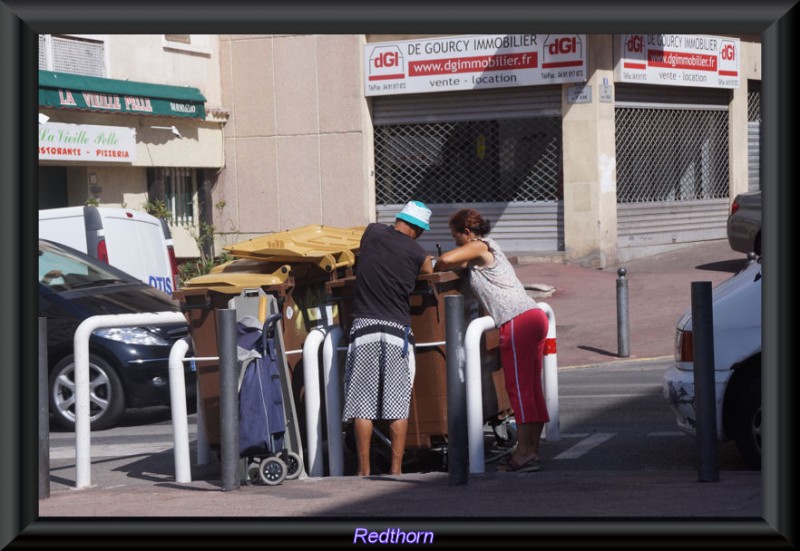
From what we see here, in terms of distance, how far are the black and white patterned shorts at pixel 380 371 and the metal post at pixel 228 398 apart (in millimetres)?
798

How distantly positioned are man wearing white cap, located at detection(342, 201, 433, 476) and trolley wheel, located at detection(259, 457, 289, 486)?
1.66ft

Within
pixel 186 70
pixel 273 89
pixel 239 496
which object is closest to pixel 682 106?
pixel 273 89

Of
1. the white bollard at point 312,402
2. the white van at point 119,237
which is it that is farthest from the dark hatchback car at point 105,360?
the white bollard at point 312,402

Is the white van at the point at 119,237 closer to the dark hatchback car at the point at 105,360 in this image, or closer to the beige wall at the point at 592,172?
the dark hatchback car at the point at 105,360

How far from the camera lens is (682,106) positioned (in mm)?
22094

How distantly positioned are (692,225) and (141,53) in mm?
10060

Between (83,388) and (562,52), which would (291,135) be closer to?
(562,52)

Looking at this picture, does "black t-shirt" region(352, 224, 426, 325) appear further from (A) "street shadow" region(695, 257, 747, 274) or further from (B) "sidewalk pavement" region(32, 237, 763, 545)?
(A) "street shadow" region(695, 257, 747, 274)

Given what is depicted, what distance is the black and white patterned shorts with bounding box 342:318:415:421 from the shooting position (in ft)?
23.9

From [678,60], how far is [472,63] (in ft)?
11.7

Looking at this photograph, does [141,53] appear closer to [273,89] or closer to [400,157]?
[273,89]

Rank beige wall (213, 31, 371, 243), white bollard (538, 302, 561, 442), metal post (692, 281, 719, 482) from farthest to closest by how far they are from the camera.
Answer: beige wall (213, 31, 371, 243) < white bollard (538, 302, 561, 442) < metal post (692, 281, 719, 482)

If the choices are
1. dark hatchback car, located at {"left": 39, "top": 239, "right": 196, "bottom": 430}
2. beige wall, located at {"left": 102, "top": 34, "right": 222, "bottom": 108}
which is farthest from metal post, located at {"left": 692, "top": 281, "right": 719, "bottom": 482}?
beige wall, located at {"left": 102, "top": 34, "right": 222, "bottom": 108}

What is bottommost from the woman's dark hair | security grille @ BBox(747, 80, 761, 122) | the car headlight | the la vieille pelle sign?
the car headlight
